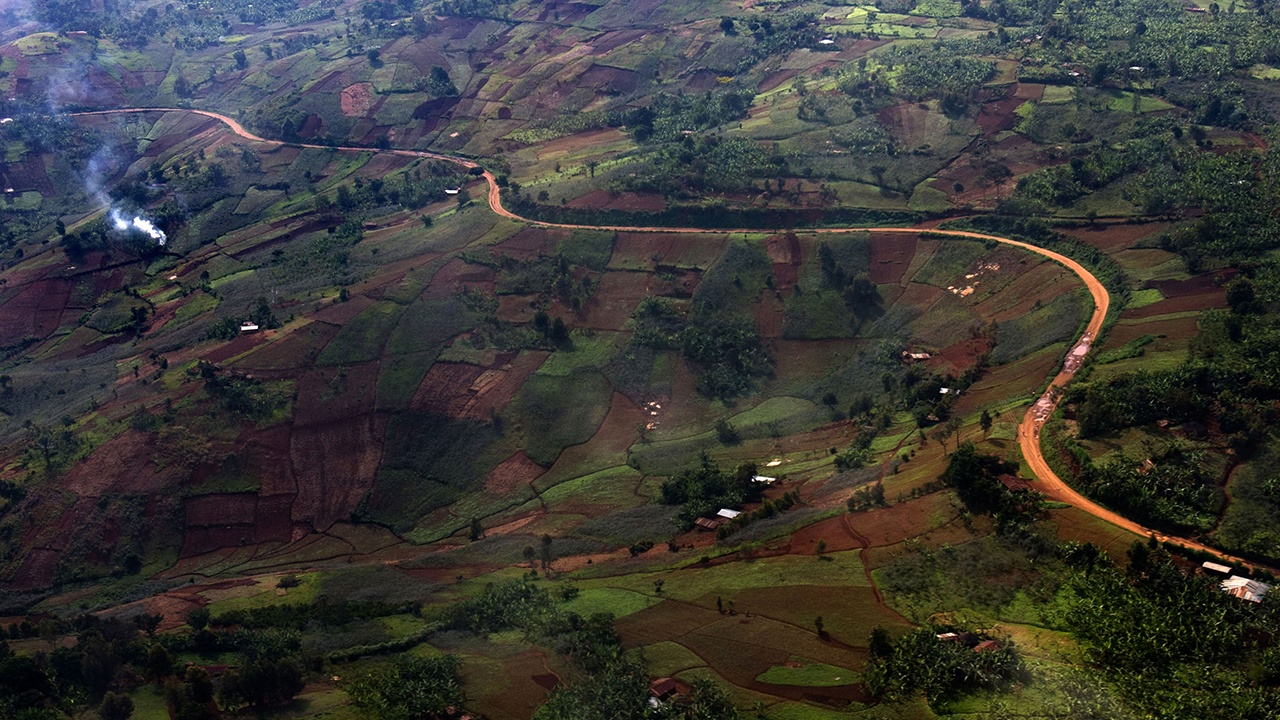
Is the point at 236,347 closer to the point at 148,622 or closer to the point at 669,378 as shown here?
the point at 148,622

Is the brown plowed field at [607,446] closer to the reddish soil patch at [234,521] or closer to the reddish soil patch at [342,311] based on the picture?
the reddish soil patch at [234,521]

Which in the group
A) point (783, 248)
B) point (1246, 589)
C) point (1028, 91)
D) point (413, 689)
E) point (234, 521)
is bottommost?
point (234, 521)

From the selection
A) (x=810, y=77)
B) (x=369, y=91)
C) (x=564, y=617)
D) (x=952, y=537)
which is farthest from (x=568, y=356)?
(x=369, y=91)

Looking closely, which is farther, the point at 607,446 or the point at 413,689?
the point at 607,446

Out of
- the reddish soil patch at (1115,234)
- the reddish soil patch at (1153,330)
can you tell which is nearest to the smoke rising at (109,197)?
the reddish soil patch at (1115,234)

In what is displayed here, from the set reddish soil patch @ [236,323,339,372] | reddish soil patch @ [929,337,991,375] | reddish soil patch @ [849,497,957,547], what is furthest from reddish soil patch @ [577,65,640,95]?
reddish soil patch @ [849,497,957,547]

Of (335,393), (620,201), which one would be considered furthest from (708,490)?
(620,201)

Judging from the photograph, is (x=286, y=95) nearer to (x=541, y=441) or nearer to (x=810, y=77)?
(x=810, y=77)

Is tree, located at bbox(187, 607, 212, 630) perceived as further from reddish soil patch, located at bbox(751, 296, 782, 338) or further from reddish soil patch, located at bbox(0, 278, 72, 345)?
reddish soil patch, located at bbox(0, 278, 72, 345)
